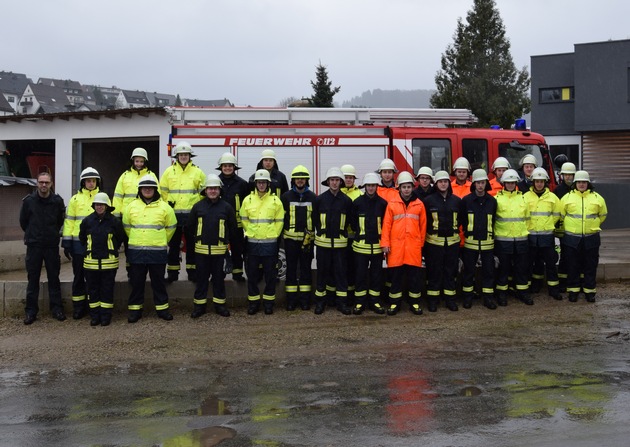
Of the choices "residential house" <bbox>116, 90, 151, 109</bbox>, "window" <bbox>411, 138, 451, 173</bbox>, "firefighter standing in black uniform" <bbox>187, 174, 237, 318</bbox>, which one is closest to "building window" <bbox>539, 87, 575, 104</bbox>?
"window" <bbox>411, 138, 451, 173</bbox>

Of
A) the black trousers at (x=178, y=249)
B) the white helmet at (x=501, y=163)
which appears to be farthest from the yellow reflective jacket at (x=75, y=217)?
the white helmet at (x=501, y=163)

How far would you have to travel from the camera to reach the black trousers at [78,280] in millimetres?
8672

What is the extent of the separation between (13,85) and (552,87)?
106063 millimetres

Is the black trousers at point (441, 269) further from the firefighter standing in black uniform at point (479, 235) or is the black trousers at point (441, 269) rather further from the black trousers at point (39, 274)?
the black trousers at point (39, 274)

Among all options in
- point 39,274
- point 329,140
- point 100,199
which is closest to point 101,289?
point 39,274

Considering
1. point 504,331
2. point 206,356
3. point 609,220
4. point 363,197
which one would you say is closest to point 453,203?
point 363,197

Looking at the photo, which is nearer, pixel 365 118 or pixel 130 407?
pixel 130 407

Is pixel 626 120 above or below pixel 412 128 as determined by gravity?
above

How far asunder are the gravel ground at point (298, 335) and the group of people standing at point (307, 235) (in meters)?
0.26

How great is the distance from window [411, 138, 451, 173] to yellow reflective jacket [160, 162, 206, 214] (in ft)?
11.2

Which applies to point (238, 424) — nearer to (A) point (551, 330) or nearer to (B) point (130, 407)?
(B) point (130, 407)

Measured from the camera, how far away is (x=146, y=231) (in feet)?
27.3

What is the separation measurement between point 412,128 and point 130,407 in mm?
6690

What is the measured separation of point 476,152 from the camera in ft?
35.3
